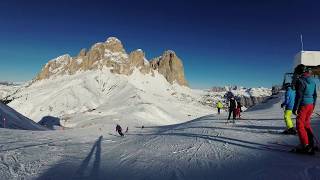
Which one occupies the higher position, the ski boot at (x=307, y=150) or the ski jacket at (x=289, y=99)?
the ski jacket at (x=289, y=99)

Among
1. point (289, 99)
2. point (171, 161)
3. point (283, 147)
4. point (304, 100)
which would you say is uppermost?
point (289, 99)

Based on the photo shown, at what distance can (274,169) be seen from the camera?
308 inches

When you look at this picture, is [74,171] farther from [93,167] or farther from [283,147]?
[283,147]

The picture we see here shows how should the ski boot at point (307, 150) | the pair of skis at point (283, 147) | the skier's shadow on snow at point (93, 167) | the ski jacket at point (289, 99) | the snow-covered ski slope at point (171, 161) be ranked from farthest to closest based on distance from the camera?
the ski jacket at point (289, 99)
the pair of skis at point (283, 147)
the ski boot at point (307, 150)
the skier's shadow on snow at point (93, 167)
the snow-covered ski slope at point (171, 161)

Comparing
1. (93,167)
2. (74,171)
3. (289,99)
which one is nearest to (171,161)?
(93,167)

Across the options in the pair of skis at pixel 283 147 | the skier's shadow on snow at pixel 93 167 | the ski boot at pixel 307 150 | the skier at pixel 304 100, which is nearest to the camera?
the skier's shadow on snow at pixel 93 167

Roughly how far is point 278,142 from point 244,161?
11.4 feet

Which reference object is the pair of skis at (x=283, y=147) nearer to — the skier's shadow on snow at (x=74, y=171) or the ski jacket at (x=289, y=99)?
the ski jacket at (x=289, y=99)

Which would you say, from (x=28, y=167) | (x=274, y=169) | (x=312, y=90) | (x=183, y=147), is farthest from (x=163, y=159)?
(x=312, y=90)

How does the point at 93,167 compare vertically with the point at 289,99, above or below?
below

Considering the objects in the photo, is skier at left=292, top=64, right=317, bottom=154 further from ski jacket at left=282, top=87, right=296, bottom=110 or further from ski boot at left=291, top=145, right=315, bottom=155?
ski jacket at left=282, top=87, right=296, bottom=110

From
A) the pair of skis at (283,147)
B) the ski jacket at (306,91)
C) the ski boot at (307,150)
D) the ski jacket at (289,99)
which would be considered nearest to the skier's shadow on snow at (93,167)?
the pair of skis at (283,147)

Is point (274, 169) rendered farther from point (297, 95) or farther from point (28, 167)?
point (28, 167)

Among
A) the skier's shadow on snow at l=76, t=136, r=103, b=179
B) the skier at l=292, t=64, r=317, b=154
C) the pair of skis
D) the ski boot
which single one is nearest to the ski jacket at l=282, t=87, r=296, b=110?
the pair of skis
